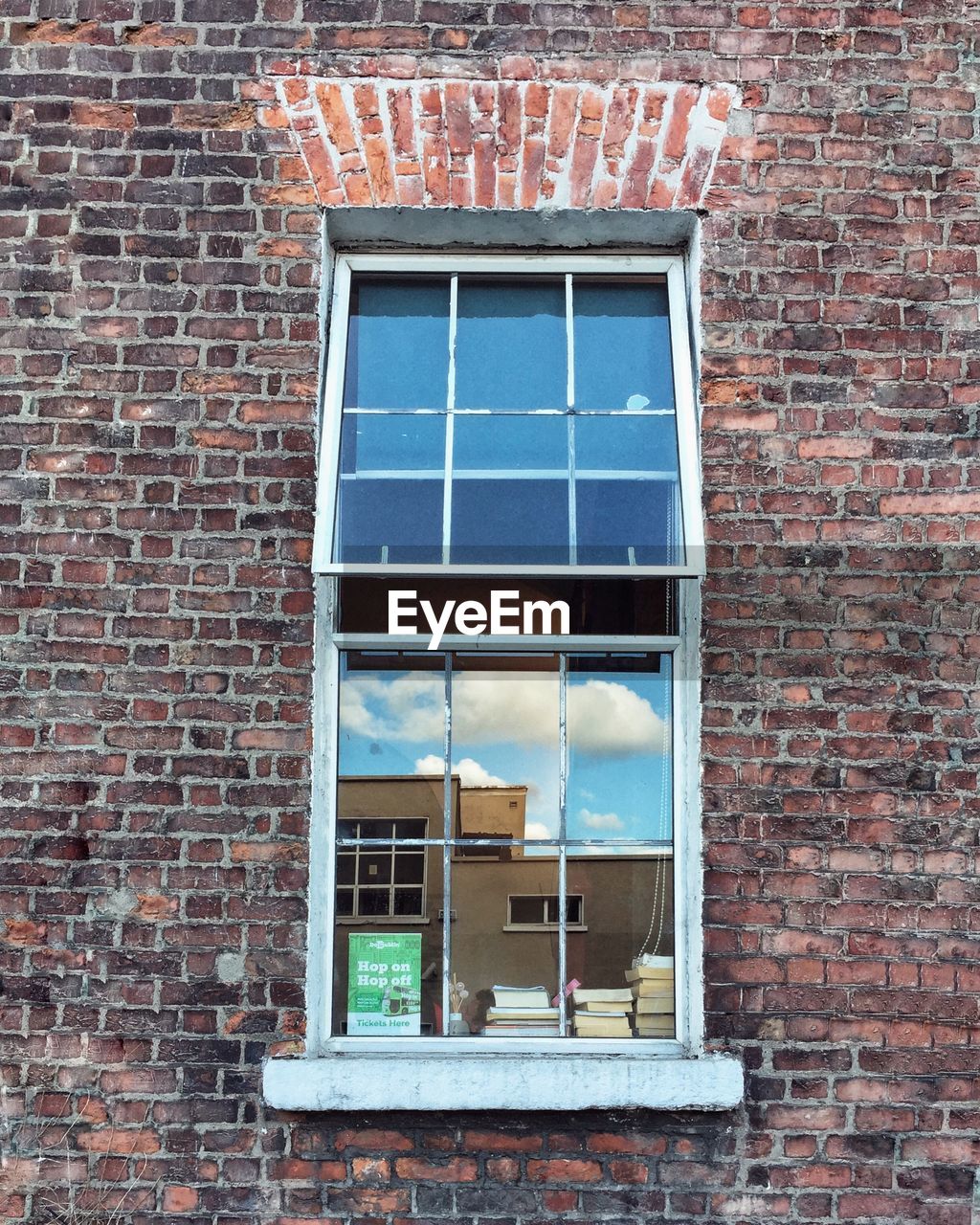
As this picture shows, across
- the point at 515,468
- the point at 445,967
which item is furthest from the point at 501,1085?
the point at 515,468

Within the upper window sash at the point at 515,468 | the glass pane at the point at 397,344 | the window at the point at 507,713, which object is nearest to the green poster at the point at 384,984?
the window at the point at 507,713

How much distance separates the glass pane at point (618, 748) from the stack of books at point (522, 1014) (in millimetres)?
436

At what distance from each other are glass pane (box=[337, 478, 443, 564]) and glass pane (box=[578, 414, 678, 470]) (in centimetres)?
47

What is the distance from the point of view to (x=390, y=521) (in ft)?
10.8

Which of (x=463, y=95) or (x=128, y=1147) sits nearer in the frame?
(x=128, y=1147)

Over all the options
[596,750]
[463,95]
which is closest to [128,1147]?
[596,750]

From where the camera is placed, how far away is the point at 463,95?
3336 millimetres

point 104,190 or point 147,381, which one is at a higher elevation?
point 104,190

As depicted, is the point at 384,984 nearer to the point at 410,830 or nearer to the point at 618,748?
the point at 410,830

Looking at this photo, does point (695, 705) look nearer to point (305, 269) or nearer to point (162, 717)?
point (162, 717)

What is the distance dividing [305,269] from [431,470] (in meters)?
0.73

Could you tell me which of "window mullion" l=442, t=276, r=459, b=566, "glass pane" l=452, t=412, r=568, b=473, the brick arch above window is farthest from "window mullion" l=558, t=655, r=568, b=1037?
the brick arch above window

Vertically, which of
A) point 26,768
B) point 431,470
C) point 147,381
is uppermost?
point 147,381

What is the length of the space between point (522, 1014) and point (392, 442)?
1771 mm
